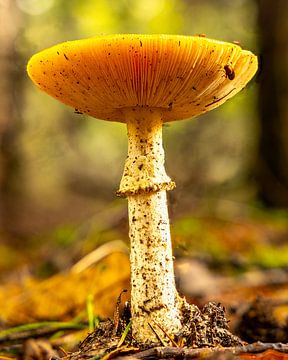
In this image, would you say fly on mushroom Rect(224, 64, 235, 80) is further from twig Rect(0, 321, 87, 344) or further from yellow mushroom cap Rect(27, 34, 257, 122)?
twig Rect(0, 321, 87, 344)

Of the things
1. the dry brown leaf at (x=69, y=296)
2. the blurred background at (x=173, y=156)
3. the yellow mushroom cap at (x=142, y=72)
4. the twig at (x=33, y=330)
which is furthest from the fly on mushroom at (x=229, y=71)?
the twig at (x=33, y=330)

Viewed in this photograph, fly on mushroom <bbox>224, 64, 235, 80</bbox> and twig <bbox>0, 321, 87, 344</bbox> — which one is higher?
fly on mushroom <bbox>224, 64, 235, 80</bbox>

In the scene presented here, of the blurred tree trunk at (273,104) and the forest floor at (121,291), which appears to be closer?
the forest floor at (121,291)

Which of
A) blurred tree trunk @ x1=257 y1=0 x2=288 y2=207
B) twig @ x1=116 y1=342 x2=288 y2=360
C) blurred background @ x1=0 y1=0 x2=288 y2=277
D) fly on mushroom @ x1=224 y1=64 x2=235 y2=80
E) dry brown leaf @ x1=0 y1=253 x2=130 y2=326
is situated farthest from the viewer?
blurred tree trunk @ x1=257 y1=0 x2=288 y2=207

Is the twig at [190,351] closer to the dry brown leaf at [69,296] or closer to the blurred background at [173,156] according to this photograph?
the blurred background at [173,156]

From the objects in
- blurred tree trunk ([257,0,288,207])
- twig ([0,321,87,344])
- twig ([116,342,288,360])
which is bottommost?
twig ([116,342,288,360])

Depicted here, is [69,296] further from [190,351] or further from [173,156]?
[173,156]

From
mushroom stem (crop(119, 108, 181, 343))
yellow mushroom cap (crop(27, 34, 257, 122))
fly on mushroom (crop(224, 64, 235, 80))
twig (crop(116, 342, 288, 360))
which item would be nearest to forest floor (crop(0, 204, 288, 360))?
twig (crop(116, 342, 288, 360))

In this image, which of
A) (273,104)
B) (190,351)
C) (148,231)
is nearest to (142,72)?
(148,231)
